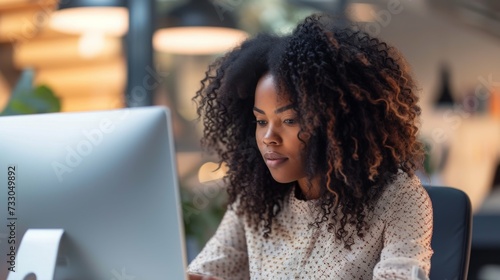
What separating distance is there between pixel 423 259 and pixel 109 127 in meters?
0.65

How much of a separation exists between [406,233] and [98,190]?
62 cm

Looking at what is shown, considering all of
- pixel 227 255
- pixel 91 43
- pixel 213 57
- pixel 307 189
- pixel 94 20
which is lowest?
pixel 227 255

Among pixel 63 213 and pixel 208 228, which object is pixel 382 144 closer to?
pixel 63 213

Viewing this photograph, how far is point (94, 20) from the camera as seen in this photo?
3.87m

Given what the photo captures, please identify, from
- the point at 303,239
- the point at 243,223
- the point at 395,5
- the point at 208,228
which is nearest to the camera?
the point at 303,239

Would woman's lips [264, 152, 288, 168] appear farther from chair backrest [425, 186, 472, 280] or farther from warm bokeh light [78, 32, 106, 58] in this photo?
warm bokeh light [78, 32, 106, 58]

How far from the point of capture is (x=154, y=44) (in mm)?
3875

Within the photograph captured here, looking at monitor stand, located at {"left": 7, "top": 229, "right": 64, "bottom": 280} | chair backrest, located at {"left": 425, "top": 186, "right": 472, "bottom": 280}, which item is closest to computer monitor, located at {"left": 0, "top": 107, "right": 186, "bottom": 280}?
monitor stand, located at {"left": 7, "top": 229, "right": 64, "bottom": 280}

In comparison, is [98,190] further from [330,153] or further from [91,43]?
[91,43]

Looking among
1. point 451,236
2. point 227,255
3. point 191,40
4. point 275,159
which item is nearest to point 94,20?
point 191,40

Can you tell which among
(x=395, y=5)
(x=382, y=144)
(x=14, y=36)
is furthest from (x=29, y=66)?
(x=382, y=144)

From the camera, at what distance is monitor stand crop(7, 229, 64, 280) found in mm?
1251

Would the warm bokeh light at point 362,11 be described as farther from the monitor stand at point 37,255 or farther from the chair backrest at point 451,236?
the monitor stand at point 37,255

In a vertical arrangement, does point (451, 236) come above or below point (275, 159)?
below
